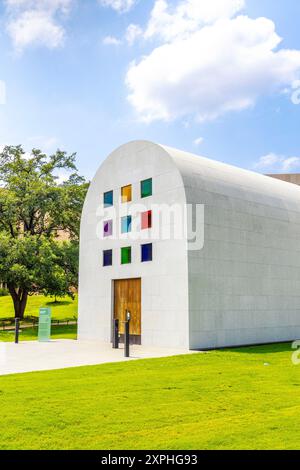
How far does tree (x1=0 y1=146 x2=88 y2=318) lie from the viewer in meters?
31.4

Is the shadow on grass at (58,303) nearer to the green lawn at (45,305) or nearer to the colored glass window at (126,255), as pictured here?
the green lawn at (45,305)

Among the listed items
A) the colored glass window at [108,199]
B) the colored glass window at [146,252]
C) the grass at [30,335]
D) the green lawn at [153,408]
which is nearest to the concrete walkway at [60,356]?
the green lawn at [153,408]

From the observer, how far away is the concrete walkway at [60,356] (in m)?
13.1

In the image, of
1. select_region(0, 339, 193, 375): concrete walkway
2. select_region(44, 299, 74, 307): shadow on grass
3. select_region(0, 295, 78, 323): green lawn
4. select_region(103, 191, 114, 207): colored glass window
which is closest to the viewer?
select_region(0, 339, 193, 375): concrete walkway

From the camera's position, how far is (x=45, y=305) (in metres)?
52.4

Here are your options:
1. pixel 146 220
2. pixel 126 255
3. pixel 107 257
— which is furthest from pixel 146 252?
pixel 107 257

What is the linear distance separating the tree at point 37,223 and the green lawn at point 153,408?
20.2 meters

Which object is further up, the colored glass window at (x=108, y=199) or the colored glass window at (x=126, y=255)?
the colored glass window at (x=108, y=199)

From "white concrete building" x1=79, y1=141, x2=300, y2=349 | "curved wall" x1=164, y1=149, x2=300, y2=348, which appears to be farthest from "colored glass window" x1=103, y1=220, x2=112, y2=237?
"curved wall" x1=164, y1=149, x2=300, y2=348

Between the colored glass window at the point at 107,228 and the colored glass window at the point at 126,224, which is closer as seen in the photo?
the colored glass window at the point at 126,224

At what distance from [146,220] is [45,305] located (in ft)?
117

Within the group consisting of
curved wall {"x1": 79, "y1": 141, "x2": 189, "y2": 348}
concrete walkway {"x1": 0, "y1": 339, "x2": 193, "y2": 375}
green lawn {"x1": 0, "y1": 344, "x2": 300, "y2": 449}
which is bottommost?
concrete walkway {"x1": 0, "y1": 339, "x2": 193, "y2": 375}

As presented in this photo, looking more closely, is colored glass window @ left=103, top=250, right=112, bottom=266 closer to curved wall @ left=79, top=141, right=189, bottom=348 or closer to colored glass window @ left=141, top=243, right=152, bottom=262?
curved wall @ left=79, top=141, right=189, bottom=348

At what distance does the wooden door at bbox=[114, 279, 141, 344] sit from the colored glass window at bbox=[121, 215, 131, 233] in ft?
7.70
